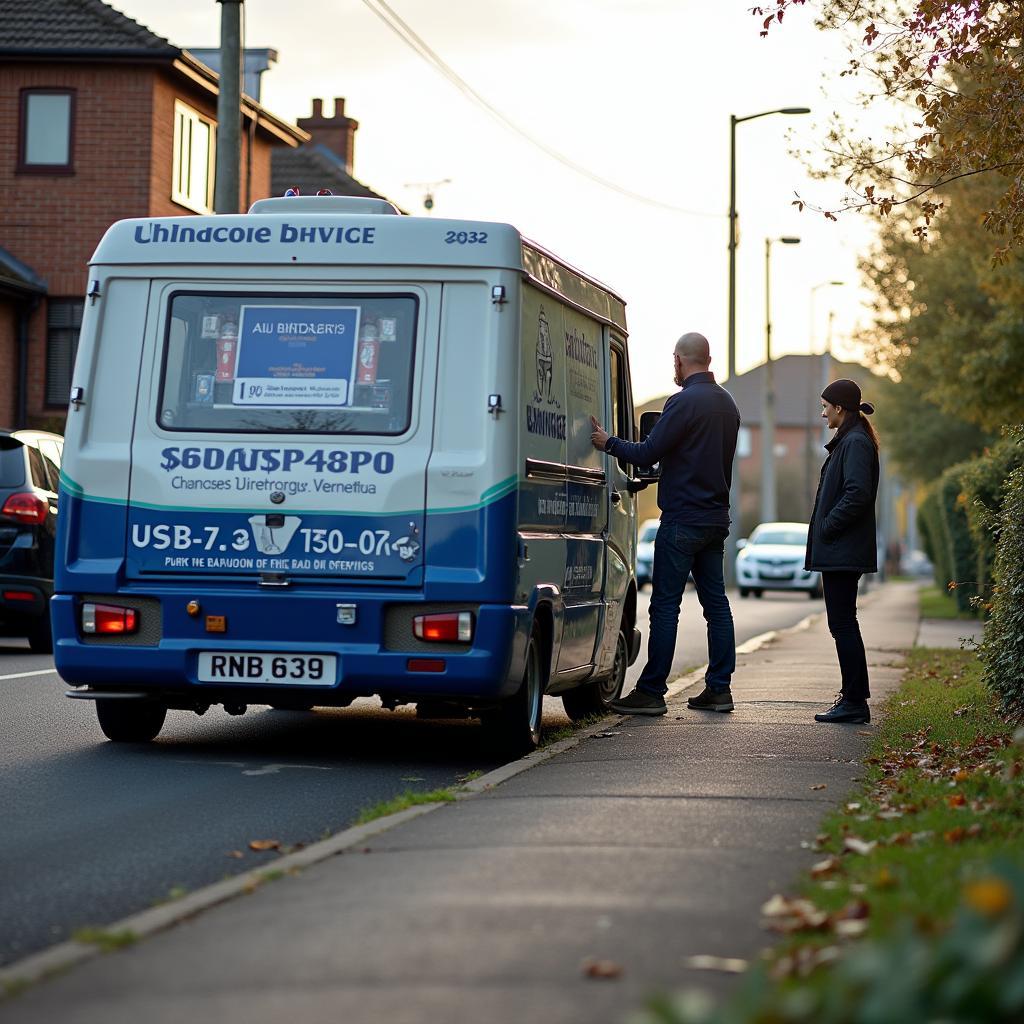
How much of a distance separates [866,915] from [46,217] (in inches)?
1097

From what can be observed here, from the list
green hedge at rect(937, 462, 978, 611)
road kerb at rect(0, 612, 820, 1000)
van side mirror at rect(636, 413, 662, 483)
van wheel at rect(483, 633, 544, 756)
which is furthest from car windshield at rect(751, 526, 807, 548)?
road kerb at rect(0, 612, 820, 1000)

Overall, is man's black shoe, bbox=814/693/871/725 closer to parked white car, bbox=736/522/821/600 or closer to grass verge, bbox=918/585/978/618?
grass verge, bbox=918/585/978/618

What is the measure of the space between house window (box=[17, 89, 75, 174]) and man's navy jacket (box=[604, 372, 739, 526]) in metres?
21.5

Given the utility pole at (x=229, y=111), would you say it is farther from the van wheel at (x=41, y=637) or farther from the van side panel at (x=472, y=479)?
the van side panel at (x=472, y=479)

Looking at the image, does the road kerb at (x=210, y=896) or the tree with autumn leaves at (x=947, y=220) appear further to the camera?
the tree with autumn leaves at (x=947, y=220)

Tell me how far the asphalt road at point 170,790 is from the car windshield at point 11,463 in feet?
9.19

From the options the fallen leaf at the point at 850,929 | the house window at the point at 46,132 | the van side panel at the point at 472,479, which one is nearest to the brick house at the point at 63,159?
the house window at the point at 46,132

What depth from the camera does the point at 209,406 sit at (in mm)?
9391

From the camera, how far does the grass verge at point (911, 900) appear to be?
3396 mm

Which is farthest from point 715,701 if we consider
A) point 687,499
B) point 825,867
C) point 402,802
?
point 825,867

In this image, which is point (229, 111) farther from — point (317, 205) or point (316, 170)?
point (316, 170)

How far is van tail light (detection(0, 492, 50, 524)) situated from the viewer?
15.7 m

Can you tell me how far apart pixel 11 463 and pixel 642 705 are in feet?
21.6

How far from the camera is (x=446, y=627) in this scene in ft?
29.7
